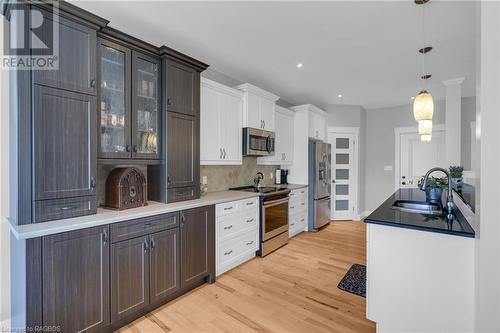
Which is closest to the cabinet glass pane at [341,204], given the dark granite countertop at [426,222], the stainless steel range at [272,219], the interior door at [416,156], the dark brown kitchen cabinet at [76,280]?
the interior door at [416,156]

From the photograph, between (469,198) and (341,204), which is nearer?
(469,198)

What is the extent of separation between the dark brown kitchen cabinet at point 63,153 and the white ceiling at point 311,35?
0.96m

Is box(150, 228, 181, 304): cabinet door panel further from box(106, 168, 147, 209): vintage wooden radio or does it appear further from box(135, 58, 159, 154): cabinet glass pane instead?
box(135, 58, 159, 154): cabinet glass pane

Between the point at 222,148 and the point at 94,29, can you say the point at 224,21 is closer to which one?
the point at 94,29

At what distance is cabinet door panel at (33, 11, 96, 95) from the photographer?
1688mm

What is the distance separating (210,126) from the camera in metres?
3.13

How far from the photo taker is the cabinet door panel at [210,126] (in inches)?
120

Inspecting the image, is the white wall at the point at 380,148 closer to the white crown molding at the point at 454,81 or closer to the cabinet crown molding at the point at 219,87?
the white crown molding at the point at 454,81

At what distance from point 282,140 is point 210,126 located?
187 cm

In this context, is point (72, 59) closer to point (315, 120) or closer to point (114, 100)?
point (114, 100)

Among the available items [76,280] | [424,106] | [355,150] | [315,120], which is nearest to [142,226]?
[76,280]

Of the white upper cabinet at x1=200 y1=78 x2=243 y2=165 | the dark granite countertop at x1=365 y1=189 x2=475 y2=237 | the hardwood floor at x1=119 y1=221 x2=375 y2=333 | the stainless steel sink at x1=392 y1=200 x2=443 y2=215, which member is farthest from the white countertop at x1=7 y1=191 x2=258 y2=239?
the stainless steel sink at x1=392 y1=200 x2=443 y2=215

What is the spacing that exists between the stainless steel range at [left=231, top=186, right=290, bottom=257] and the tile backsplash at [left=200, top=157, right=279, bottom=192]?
7.3 inches

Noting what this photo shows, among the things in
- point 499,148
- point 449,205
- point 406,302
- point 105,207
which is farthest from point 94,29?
point 449,205
